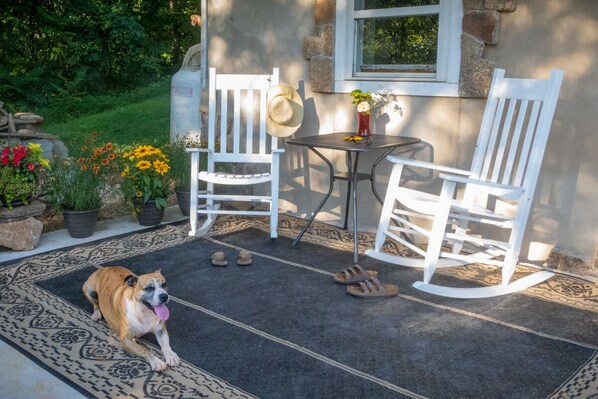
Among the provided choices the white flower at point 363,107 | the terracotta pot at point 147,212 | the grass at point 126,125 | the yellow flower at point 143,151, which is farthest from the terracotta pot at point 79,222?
the grass at point 126,125

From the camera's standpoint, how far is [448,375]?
2604 mm

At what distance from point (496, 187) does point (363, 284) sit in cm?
86

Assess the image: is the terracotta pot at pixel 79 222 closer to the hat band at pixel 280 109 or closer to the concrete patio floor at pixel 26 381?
the hat band at pixel 280 109

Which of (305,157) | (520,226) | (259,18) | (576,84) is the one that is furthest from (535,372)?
(259,18)

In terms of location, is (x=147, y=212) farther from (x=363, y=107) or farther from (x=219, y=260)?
(x=363, y=107)

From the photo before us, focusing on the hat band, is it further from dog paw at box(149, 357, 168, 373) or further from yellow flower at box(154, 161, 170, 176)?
dog paw at box(149, 357, 168, 373)

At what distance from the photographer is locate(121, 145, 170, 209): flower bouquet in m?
4.71

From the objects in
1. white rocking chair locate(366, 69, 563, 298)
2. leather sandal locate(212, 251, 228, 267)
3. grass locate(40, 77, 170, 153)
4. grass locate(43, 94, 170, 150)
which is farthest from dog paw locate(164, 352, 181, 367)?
grass locate(43, 94, 170, 150)

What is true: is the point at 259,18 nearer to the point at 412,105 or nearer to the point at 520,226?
the point at 412,105

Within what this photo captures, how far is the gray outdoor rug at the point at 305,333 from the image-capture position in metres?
2.53

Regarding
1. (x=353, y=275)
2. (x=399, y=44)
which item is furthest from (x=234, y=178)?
(x=399, y=44)

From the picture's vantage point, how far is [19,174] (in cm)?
410

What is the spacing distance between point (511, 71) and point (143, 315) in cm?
260

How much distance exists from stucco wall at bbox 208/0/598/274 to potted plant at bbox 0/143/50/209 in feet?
6.26
